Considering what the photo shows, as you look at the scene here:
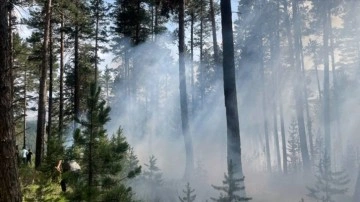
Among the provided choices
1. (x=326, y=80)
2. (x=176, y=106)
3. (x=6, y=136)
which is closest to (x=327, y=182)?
(x=6, y=136)

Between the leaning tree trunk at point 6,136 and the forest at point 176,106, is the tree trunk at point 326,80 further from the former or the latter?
the leaning tree trunk at point 6,136

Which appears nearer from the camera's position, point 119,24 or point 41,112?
point 41,112

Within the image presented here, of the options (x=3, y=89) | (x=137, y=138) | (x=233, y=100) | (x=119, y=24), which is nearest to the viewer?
(x=3, y=89)

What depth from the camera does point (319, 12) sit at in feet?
86.2

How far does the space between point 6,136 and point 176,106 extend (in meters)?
39.8

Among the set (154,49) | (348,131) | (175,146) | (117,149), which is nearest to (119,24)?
(154,49)

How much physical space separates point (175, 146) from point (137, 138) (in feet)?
13.7

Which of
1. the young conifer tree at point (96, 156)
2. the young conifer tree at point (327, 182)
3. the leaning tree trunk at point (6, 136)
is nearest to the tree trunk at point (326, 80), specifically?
the young conifer tree at point (327, 182)

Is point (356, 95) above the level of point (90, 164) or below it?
above

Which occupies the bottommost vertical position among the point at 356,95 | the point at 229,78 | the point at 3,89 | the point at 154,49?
the point at 3,89

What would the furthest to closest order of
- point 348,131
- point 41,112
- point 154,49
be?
1. point 348,131
2. point 154,49
3. point 41,112

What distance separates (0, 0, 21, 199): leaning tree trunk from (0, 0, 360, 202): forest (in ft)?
0.06

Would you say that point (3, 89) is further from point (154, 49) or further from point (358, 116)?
point (358, 116)

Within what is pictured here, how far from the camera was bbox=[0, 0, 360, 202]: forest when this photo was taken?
300 inches
